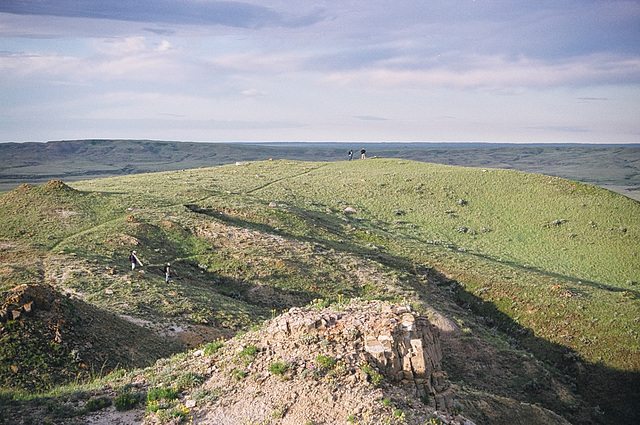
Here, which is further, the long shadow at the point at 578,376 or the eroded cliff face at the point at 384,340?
the long shadow at the point at 578,376

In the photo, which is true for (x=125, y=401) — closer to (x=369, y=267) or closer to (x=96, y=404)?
(x=96, y=404)

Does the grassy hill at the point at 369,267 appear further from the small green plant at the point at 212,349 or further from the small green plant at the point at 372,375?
Result: the small green plant at the point at 372,375

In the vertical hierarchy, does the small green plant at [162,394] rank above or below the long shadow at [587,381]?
above

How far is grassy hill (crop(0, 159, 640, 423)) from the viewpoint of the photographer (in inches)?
874

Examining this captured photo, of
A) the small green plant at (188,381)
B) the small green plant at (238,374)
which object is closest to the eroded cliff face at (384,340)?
the small green plant at (238,374)

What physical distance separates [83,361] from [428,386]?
11.4m

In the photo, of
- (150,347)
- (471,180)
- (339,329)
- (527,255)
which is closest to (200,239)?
(150,347)

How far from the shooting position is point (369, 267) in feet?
110

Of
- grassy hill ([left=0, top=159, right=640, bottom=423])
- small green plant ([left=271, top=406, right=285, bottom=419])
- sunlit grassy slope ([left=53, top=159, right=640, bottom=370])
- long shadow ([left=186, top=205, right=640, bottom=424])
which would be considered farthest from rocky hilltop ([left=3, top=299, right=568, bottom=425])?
sunlit grassy slope ([left=53, top=159, right=640, bottom=370])

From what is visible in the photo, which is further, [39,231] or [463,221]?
[463,221]

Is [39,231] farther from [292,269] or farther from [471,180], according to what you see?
[471,180]

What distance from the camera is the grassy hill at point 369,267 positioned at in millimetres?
22203

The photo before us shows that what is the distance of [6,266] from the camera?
24406 mm

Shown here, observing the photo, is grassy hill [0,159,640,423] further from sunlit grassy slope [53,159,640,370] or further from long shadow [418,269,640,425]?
sunlit grassy slope [53,159,640,370]
